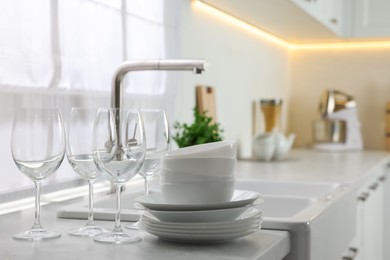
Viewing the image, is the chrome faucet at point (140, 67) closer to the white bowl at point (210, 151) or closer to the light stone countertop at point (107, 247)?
the light stone countertop at point (107, 247)

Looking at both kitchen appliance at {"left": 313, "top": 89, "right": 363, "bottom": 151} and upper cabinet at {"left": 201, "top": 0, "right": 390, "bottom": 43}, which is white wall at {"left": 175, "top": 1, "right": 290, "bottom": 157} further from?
kitchen appliance at {"left": 313, "top": 89, "right": 363, "bottom": 151}

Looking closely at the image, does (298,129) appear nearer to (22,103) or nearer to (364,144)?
(364,144)

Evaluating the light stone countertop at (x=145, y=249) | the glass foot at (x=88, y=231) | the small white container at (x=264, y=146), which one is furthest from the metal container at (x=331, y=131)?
the glass foot at (x=88, y=231)

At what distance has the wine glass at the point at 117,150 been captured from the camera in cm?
108

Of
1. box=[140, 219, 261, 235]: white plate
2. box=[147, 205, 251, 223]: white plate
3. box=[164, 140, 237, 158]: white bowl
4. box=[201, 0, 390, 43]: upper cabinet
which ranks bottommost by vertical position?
box=[140, 219, 261, 235]: white plate

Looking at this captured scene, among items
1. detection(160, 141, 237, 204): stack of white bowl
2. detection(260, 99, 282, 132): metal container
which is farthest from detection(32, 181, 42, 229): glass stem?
detection(260, 99, 282, 132): metal container

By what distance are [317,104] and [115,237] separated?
3161 mm

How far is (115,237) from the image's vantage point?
3.59 ft

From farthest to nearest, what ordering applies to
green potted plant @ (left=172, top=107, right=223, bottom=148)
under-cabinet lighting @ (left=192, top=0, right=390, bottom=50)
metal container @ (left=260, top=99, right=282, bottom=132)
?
1. metal container @ (left=260, top=99, right=282, bottom=132)
2. under-cabinet lighting @ (left=192, top=0, right=390, bottom=50)
3. green potted plant @ (left=172, top=107, right=223, bottom=148)

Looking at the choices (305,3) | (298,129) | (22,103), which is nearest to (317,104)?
(298,129)

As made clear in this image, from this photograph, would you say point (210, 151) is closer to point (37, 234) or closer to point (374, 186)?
point (37, 234)

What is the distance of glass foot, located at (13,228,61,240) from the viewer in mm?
1104

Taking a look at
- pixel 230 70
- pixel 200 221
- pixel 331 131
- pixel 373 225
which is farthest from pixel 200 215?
pixel 331 131

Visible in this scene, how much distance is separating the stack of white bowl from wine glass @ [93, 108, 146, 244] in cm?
6
